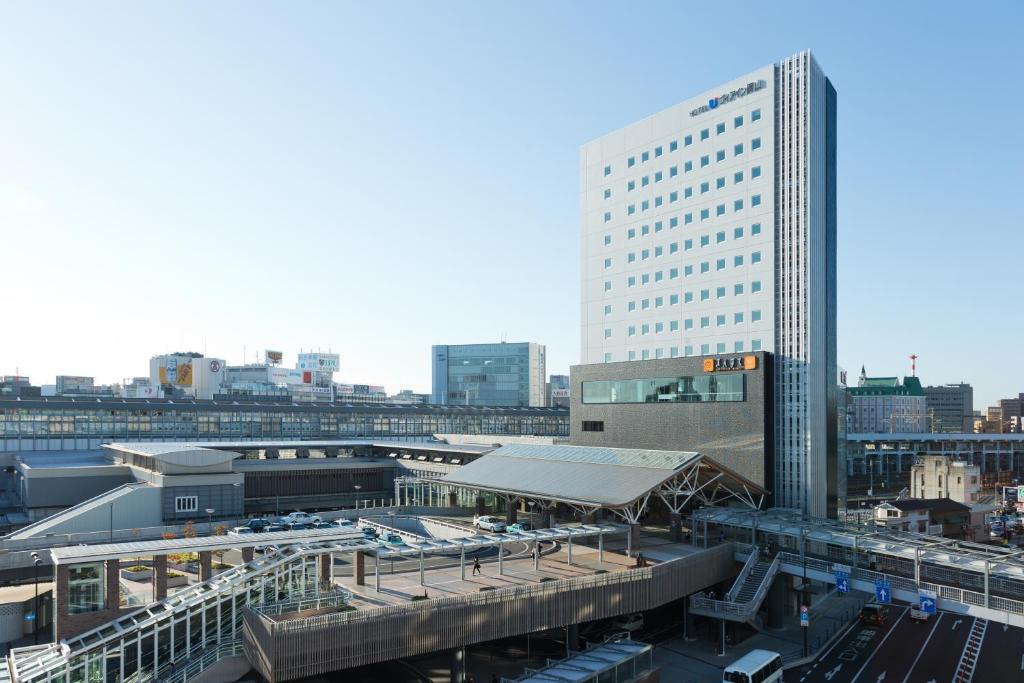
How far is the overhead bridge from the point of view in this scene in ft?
116

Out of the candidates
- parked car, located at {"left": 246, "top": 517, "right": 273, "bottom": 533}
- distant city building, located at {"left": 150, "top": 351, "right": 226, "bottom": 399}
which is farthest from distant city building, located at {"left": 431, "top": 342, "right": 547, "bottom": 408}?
parked car, located at {"left": 246, "top": 517, "right": 273, "bottom": 533}

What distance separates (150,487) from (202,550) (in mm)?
34246

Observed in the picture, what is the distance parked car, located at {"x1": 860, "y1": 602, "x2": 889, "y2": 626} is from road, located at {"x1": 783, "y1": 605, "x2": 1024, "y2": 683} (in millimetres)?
514

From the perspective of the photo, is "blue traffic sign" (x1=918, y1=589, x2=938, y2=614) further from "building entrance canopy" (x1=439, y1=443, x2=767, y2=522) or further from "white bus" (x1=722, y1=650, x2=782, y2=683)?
"building entrance canopy" (x1=439, y1=443, x2=767, y2=522)

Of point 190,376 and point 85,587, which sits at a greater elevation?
point 190,376

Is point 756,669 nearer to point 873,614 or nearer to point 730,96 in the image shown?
point 873,614

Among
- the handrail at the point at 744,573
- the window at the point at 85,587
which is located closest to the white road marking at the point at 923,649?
the handrail at the point at 744,573

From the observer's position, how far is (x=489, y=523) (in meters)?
60.2

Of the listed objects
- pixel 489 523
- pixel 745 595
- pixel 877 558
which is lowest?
pixel 745 595

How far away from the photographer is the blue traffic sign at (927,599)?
1405 inches

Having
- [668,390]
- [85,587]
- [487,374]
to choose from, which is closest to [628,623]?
[668,390]

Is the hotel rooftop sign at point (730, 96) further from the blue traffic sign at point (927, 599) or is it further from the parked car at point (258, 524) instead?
the parked car at point (258, 524)

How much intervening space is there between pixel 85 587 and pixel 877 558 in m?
42.2

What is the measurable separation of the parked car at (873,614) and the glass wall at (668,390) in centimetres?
1762
